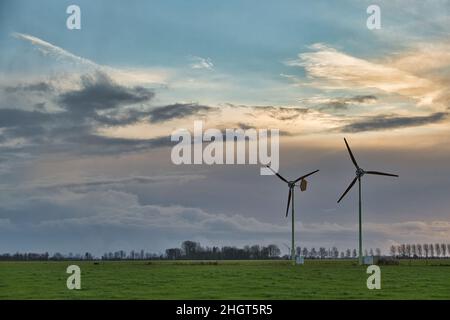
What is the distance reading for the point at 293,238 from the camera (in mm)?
136125

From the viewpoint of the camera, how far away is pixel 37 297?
55188mm

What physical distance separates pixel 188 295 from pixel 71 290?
41.5ft

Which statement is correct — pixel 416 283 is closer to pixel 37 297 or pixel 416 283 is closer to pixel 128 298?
pixel 128 298

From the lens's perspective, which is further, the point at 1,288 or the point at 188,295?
the point at 1,288
